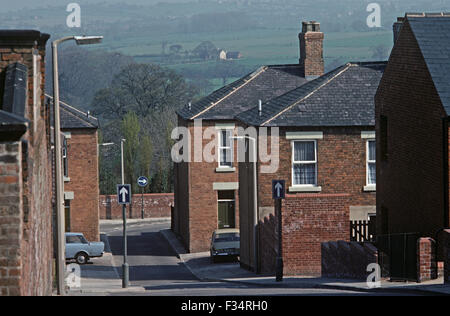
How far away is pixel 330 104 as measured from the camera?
36.8 m

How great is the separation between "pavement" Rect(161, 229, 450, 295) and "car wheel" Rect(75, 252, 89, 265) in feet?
15.9

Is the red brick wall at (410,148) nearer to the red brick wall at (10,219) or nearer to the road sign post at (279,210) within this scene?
the road sign post at (279,210)

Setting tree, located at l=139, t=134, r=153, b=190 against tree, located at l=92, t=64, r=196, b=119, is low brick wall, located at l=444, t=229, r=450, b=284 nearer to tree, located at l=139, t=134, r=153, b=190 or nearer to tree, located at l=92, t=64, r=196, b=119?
tree, located at l=139, t=134, r=153, b=190

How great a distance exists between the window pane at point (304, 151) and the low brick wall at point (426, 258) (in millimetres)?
14802

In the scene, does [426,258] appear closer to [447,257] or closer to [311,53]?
[447,257]

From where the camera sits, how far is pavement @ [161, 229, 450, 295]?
19.9 meters

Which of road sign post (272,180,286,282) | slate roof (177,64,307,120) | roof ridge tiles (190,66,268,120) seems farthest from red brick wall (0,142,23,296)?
roof ridge tiles (190,66,268,120)

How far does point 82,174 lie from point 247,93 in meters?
9.91

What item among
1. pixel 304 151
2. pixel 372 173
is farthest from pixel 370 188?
pixel 304 151

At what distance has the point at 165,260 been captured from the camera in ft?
150

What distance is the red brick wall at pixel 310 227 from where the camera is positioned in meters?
31.3

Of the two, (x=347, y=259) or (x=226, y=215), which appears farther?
(x=226, y=215)

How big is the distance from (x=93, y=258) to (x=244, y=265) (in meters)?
10.4

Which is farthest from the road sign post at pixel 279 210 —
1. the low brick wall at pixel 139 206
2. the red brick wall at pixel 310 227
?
the low brick wall at pixel 139 206
